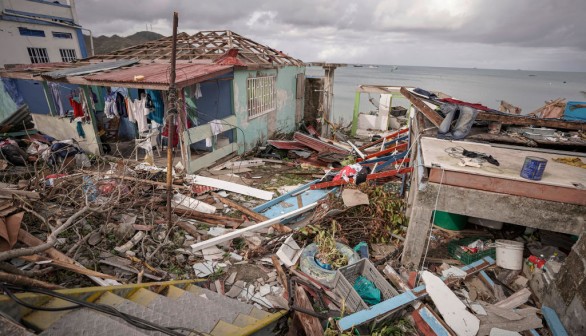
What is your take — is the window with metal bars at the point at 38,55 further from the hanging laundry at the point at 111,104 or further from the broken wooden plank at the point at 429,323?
the broken wooden plank at the point at 429,323

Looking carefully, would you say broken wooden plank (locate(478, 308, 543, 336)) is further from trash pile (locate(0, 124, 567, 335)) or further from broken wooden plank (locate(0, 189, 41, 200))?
broken wooden plank (locate(0, 189, 41, 200))

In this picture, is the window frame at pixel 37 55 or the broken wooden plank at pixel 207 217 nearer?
the broken wooden plank at pixel 207 217

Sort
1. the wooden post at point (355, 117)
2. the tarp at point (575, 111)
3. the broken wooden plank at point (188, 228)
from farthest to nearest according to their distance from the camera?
the wooden post at point (355, 117), the tarp at point (575, 111), the broken wooden plank at point (188, 228)

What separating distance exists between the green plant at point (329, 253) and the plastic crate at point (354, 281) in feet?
0.92

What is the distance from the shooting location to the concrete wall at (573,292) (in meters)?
3.51

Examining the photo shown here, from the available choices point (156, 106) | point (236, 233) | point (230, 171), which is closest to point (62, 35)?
point (156, 106)

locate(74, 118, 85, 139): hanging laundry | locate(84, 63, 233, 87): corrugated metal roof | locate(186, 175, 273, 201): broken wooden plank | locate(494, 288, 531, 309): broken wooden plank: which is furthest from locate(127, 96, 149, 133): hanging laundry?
locate(494, 288, 531, 309): broken wooden plank

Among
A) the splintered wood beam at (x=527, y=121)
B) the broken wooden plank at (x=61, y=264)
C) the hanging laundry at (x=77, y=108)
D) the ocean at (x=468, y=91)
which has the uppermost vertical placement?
the splintered wood beam at (x=527, y=121)

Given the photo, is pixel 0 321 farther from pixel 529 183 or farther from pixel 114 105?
pixel 114 105

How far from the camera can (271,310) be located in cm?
453

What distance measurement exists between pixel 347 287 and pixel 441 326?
1457 millimetres

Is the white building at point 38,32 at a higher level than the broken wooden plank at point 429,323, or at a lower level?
higher

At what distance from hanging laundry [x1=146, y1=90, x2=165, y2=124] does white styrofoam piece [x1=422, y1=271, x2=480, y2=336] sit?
9.26 meters

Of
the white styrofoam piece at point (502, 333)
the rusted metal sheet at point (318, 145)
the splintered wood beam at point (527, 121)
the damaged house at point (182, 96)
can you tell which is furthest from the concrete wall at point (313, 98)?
the white styrofoam piece at point (502, 333)
